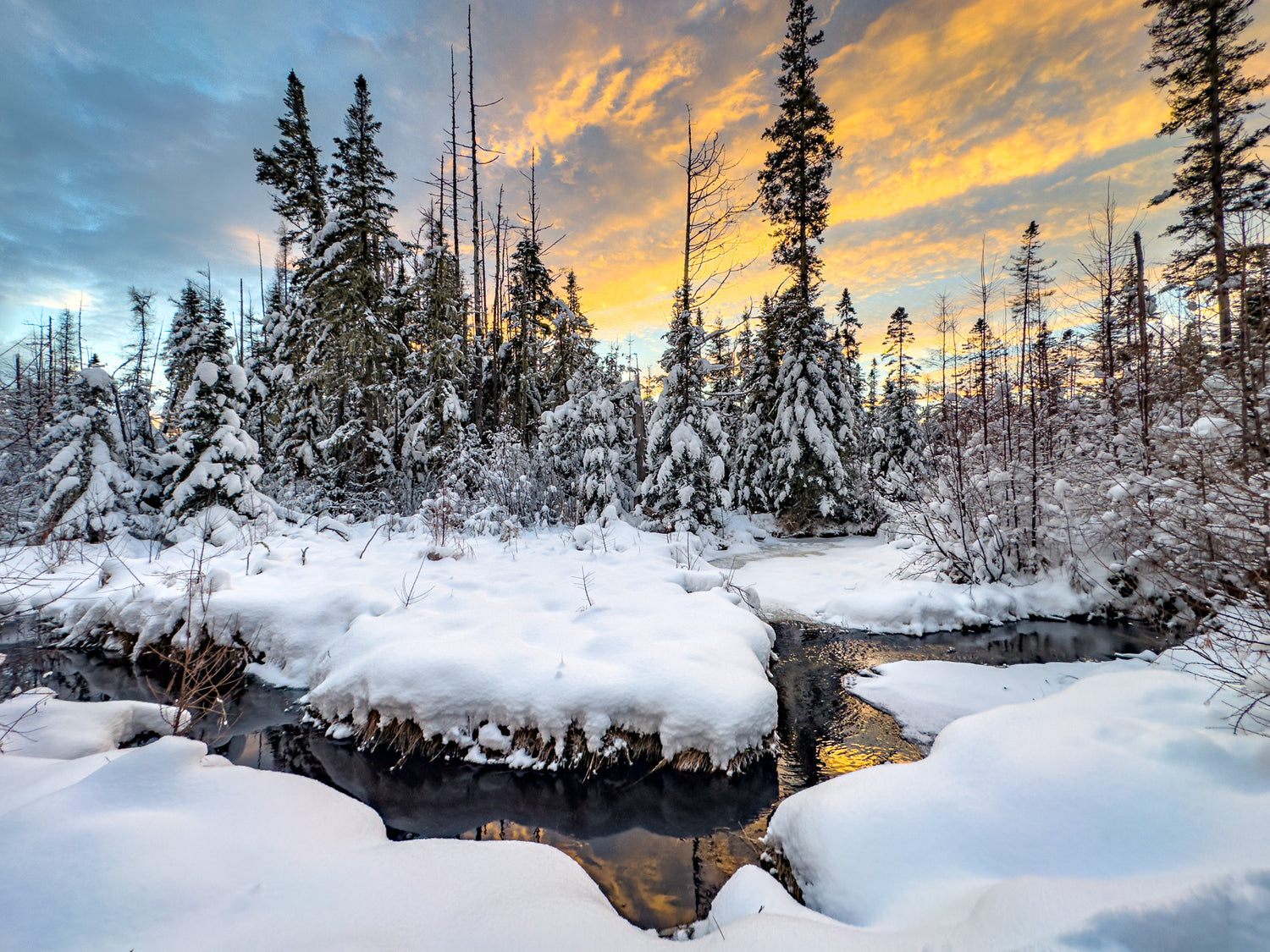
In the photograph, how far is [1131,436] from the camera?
7.36 m

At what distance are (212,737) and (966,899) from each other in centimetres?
615

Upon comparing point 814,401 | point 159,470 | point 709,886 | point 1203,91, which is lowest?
point 709,886

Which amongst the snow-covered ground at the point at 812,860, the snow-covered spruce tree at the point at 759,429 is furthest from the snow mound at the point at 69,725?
the snow-covered spruce tree at the point at 759,429

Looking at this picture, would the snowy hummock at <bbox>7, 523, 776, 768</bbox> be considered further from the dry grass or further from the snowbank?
the snowbank

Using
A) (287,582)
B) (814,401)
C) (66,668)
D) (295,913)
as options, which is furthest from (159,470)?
(814,401)

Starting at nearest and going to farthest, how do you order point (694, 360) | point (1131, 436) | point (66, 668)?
point (66, 668) < point (1131, 436) < point (694, 360)

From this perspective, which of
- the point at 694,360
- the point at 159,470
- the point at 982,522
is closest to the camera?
the point at 982,522

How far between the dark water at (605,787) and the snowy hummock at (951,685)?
0.80 ft

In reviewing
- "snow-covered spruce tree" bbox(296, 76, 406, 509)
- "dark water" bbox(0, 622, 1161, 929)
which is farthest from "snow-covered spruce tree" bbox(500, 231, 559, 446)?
"dark water" bbox(0, 622, 1161, 929)

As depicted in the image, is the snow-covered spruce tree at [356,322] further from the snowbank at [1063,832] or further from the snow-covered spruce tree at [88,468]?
the snowbank at [1063,832]

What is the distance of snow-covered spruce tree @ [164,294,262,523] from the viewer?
9.60 m

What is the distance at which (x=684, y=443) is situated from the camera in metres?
11.5

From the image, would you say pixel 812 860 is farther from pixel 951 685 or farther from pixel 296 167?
pixel 296 167

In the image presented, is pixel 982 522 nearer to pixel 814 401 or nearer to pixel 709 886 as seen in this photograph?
pixel 814 401
